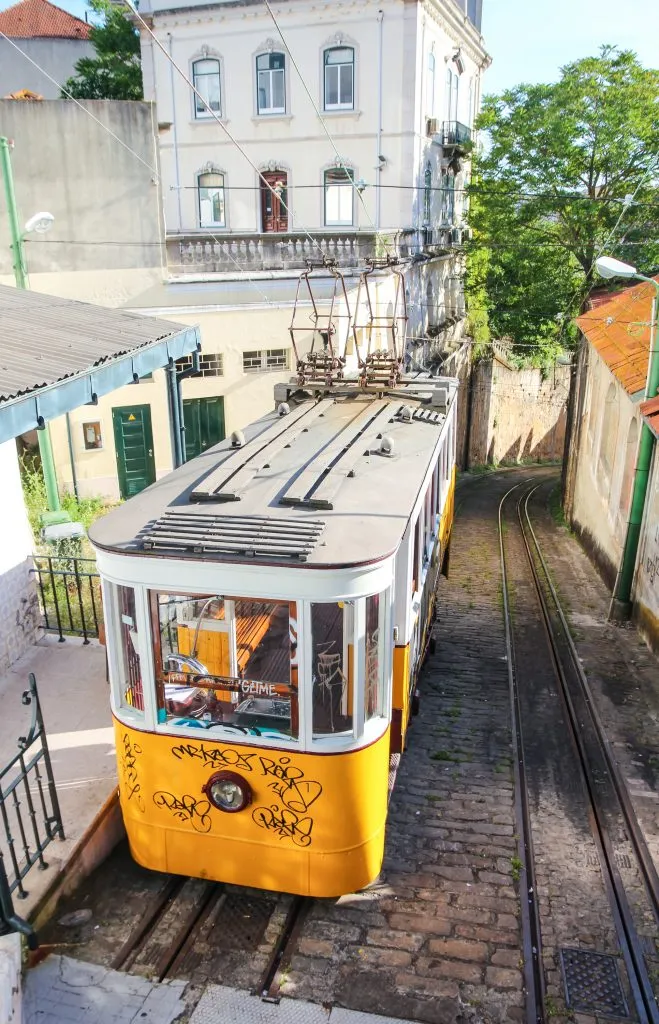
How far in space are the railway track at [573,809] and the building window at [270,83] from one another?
18.5 meters

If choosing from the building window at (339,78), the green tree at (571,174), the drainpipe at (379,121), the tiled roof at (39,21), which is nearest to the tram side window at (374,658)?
the green tree at (571,174)

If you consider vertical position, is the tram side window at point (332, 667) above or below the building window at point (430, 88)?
below

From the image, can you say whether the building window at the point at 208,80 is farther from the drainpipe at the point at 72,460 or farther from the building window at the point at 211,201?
the drainpipe at the point at 72,460

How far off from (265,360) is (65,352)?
30.2 feet

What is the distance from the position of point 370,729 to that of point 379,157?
858 inches

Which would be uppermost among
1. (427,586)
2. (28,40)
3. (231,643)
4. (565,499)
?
(28,40)

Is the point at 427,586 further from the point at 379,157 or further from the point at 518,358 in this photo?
the point at 518,358

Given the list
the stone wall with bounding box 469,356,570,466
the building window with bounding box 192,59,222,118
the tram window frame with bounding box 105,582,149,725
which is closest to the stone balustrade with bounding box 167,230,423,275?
the building window with bounding box 192,59,222,118

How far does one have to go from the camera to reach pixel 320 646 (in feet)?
15.4

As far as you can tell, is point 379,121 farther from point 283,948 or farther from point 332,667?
point 283,948

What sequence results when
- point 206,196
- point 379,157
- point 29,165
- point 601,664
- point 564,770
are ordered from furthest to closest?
1. point 206,196
2. point 379,157
3. point 29,165
4. point 601,664
5. point 564,770

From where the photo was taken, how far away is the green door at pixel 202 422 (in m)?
16.1

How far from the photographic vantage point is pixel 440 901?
18.0 ft

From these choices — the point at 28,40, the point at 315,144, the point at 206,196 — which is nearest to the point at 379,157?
the point at 315,144
